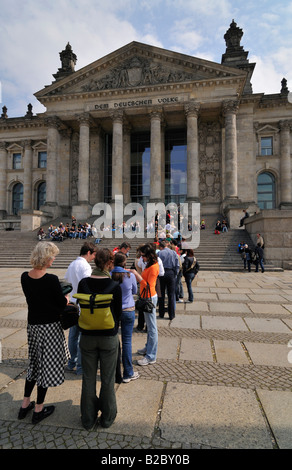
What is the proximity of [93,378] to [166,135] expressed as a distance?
3308 centimetres

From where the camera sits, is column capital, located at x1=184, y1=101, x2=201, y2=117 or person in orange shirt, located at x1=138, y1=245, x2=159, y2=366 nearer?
person in orange shirt, located at x1=138, y1=245, x2=159, y2=366

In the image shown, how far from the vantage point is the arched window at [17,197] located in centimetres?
3809

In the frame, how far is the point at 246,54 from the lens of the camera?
106 ft

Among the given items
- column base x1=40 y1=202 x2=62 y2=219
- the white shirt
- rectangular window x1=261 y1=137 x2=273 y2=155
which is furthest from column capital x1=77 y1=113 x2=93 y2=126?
the white shirt

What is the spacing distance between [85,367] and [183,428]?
1143 mm

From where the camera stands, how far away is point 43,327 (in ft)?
9.32

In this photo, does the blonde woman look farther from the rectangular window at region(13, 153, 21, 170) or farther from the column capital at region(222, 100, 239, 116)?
the rectangular window at region(13, 153, 21, 170)

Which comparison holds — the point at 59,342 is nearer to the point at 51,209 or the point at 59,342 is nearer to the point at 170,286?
the point at 170,286

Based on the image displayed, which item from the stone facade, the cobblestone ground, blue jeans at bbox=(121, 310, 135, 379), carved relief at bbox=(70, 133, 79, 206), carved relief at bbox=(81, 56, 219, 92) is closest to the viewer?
the cobblestone ground

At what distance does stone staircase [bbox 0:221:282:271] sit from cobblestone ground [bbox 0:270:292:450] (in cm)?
601

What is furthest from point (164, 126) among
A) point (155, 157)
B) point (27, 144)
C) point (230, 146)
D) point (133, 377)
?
point (133, 377)

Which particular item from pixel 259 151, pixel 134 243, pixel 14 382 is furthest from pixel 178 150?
pixel 14 382

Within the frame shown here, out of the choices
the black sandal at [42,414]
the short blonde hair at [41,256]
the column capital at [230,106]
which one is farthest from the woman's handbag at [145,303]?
the column capital at [230,106]

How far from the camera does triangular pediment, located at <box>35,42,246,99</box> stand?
1081 inches
